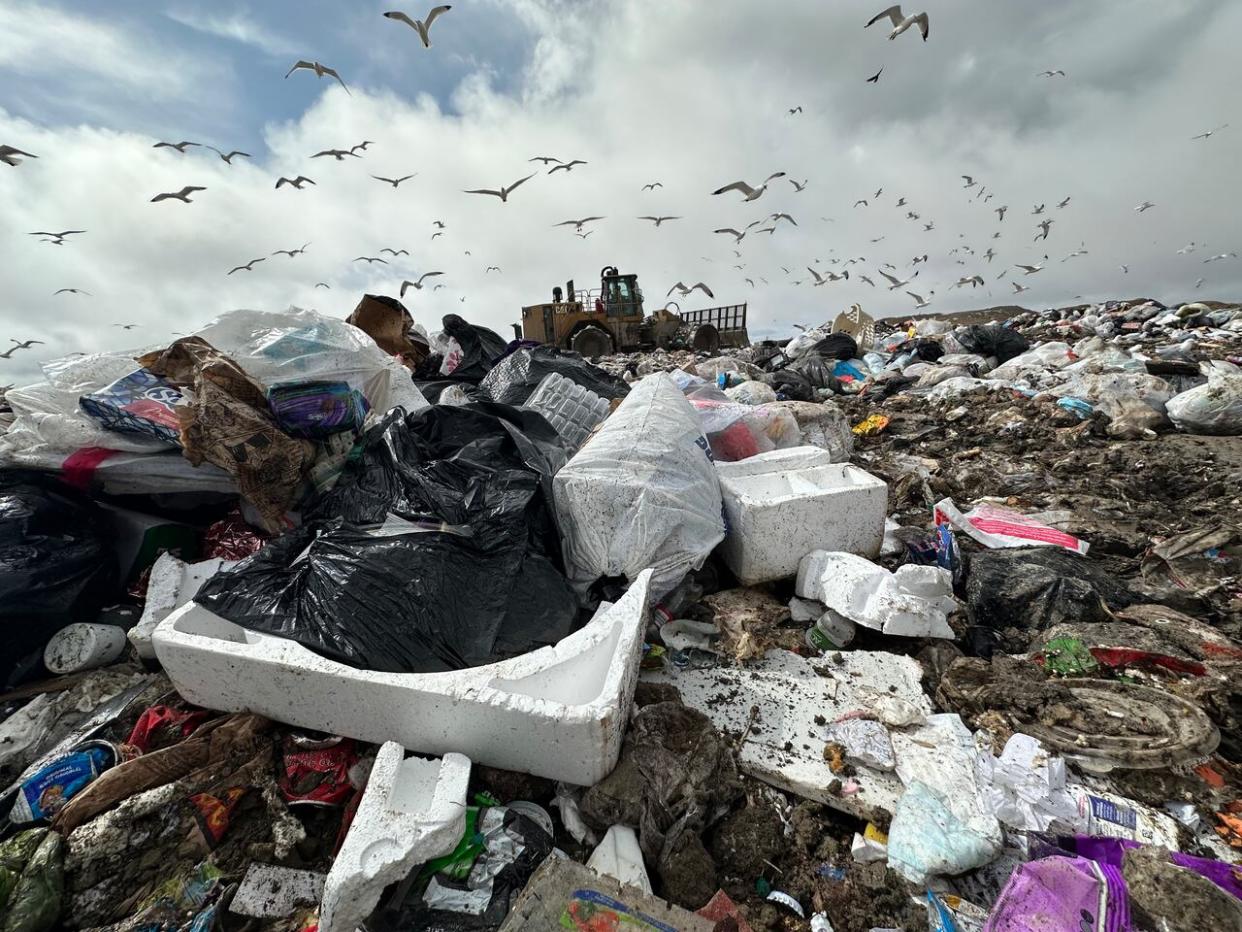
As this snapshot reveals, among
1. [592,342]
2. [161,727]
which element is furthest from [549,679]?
[592,342]

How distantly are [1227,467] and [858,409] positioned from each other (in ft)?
9.59

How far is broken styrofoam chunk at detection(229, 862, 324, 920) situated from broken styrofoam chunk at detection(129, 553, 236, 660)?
3.15 feet

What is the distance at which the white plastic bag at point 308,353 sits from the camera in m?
2.32

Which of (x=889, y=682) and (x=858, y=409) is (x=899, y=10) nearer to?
(x=858, y=409)

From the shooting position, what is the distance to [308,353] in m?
2.39

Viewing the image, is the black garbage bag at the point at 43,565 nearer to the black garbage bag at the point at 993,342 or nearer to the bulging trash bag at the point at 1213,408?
the bulging trash bag at the point at 1213,408

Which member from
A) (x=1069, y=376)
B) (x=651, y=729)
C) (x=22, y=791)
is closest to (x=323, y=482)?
(x=22, y=791)

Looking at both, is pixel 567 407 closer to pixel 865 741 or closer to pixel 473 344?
pixel 473 344

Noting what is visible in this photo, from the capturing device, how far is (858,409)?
5816 mm

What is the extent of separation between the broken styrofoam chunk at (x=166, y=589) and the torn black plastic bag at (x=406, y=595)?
307mm

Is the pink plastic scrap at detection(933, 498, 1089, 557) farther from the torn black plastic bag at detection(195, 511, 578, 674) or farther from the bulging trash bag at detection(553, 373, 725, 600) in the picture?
the torn black plastic bag at detection(195, 511, 578, 674)

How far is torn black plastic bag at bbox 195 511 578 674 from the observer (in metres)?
1.44

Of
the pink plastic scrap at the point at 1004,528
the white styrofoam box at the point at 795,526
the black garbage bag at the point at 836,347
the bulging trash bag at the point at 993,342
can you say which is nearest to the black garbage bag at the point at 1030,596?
the pink plastic scrap at the point at 1004,528

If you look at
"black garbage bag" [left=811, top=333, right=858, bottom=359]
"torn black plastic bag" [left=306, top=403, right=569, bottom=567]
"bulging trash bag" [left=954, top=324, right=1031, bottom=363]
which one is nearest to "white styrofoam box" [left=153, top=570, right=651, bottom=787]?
"torn black plastic bag" [left=306, top=403, right=569, bottom=567]
